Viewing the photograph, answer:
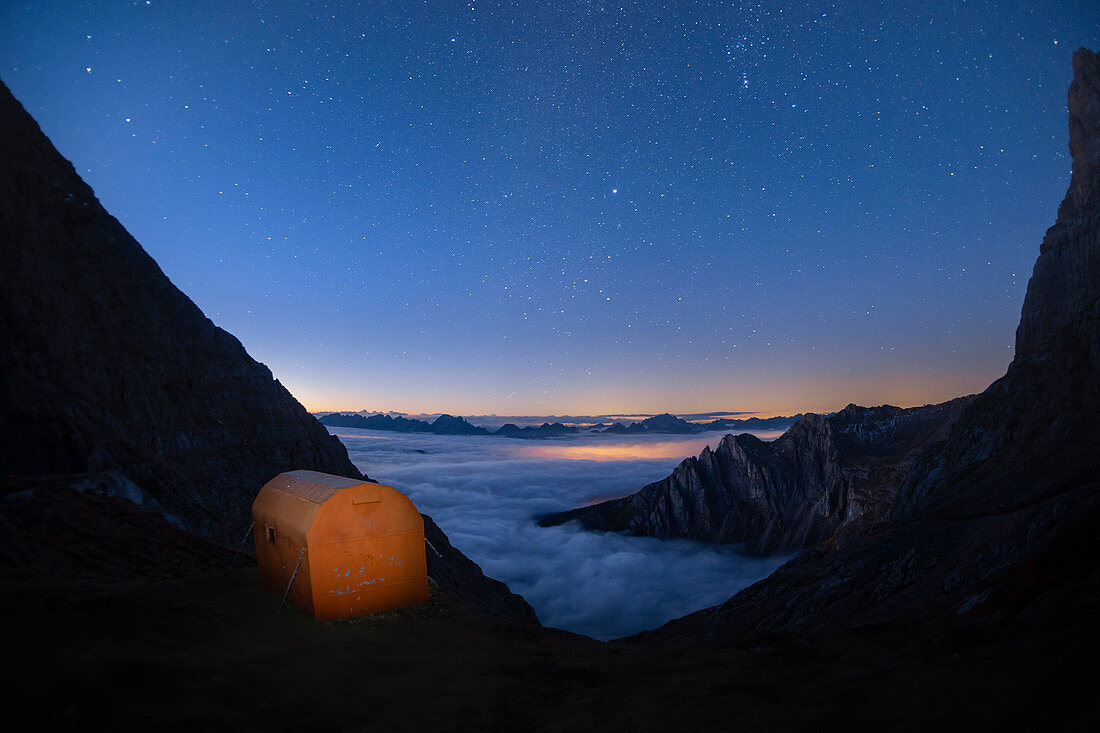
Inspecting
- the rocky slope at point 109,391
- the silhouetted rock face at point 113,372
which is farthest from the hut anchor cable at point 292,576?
the silhouetted rock face at point 113,372

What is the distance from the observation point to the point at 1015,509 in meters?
26.1

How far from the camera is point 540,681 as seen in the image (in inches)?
437

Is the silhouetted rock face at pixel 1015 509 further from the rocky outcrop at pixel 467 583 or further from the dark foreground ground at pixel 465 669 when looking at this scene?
the rocky outcrop at pixel 467 583

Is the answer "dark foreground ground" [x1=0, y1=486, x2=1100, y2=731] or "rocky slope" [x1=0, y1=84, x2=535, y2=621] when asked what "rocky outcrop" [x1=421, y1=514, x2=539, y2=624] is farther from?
"dark foreground ground" [x1=0, y1=486, x2=1100, y2=731]

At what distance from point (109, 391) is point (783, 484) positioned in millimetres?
137784

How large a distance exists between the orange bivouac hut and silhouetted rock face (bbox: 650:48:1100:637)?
1416cm

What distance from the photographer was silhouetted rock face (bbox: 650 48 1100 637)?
1095 cm

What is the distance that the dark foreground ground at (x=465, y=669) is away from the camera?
696 cm

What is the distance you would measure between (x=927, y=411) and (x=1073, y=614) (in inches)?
4681

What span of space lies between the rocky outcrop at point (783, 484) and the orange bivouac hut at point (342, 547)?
268 feet

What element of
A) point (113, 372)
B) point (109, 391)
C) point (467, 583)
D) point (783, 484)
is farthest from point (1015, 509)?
point (783, 484)

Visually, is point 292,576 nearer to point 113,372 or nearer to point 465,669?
point 465,669

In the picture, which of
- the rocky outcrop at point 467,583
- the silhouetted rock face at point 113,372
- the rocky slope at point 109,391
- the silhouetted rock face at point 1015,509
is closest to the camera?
the silhouetted rock face at point 1015,509

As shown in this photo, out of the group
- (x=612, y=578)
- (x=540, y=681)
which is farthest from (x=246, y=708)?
(x=612, y=578)
